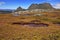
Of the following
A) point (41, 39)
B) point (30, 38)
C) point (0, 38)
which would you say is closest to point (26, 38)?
point (30, 38)

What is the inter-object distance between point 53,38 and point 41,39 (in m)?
1.35

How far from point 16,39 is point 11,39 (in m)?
0.60

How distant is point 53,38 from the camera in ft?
53.5

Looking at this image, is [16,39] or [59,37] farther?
[59,37]

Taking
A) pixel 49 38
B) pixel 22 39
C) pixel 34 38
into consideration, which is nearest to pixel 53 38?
pixel 49 38

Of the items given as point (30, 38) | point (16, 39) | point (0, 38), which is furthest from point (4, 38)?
point (30, 38)

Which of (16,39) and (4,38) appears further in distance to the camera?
(4,38)

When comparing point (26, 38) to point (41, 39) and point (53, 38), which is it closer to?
point (41, 39)

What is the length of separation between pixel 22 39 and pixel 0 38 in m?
2.68

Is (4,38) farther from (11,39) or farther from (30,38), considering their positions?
(30,38)

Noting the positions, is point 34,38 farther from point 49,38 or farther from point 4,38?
point 4,38

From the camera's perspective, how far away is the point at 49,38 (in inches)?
650

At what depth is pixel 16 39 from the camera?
15.9 metres

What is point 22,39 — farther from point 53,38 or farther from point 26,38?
point 53,38
